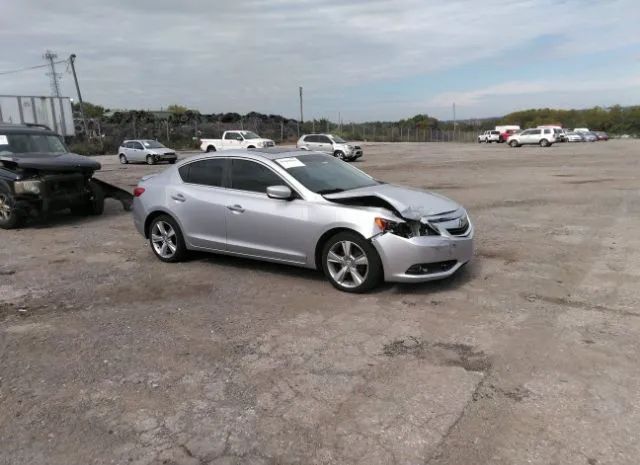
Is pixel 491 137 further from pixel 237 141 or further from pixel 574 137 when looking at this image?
pixel 237 141

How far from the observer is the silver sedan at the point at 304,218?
18.3ft

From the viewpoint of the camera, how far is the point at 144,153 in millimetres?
31469

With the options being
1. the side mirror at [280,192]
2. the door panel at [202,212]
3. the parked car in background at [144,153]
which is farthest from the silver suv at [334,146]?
the side mirror at [280,192]

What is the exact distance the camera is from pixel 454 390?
3.73 metres

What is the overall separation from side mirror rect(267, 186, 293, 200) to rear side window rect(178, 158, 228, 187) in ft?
3.22

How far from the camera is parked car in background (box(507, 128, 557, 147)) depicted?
49028 mm

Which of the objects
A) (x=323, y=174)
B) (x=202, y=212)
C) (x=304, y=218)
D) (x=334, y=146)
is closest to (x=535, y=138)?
(x=334, y=146)

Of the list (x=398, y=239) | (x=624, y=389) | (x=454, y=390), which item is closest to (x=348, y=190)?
(x=398, y=239)

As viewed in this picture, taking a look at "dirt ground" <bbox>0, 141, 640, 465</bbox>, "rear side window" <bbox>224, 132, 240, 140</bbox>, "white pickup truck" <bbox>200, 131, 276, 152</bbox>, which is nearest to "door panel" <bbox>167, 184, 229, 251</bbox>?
"dirt ground" <bbox>0, 141, 640, 465</bbox>

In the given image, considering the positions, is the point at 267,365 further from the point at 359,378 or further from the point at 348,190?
the point at 348,190

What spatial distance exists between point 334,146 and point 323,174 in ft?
88.7

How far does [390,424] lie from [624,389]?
1627mm

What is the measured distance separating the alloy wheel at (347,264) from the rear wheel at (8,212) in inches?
274

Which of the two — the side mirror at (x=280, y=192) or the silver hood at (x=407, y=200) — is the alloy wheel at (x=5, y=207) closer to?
the side mirror at (x=280, y=192)
